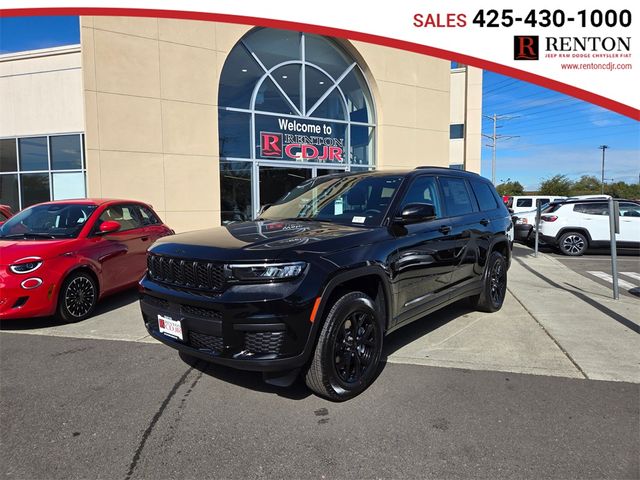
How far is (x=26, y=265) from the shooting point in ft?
15.9

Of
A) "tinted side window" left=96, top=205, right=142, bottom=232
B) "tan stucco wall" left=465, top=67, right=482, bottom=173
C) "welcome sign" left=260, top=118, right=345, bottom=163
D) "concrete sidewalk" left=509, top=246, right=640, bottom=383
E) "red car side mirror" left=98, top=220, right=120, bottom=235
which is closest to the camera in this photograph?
"concrete sidewalk" left=509, top=246, right=640, bottom=383

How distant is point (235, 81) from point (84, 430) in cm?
1124

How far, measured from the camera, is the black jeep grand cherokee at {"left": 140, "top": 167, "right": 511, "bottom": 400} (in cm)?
282

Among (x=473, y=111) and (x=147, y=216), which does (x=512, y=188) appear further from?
(x=147, y=216)

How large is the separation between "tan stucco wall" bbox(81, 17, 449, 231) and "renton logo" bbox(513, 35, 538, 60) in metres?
7.12

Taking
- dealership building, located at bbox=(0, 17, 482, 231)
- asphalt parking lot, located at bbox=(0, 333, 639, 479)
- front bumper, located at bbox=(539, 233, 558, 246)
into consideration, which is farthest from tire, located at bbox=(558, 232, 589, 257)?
asphalt parking lot, located at bbox=(0, 333, 639, 479)

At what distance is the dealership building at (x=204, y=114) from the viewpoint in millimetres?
10555

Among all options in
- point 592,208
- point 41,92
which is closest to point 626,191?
point 592,208

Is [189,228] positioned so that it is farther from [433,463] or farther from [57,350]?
[433,463]

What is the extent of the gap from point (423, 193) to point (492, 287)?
2.06 m

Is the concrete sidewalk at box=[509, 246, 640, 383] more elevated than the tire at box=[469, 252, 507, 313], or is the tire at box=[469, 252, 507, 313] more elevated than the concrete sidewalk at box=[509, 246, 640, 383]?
the tire at box=[469, 252, 507, 313]

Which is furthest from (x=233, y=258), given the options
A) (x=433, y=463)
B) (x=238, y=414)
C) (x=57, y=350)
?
(x=57, y=350)

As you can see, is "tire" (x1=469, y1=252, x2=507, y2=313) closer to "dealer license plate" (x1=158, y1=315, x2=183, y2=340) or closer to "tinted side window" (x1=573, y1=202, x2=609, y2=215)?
"dealer license plate" (x1=158, y1=315, x2=183, y2=340)

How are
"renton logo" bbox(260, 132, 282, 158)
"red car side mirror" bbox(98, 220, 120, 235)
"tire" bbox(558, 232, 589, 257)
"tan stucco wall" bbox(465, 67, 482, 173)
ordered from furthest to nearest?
"tan stucco wall" bbox(465, 67, 482, 173) < "renton logo" bbox(260, 132, 282, 158) < "tire" bbox(558, 232, 589, 257) < "red car side mirror" bbox(98, 220, 120, 235)
